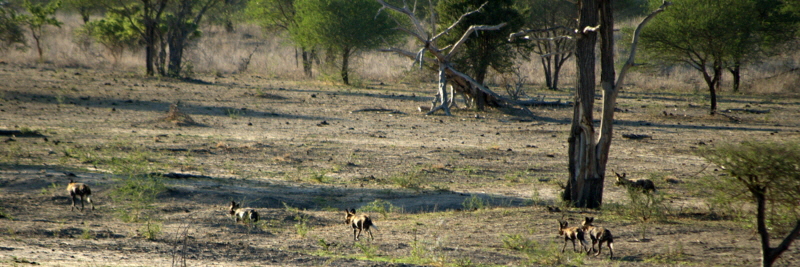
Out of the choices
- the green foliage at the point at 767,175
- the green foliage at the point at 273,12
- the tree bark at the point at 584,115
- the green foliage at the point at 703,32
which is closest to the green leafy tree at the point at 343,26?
the green foliage at the point at 273,12

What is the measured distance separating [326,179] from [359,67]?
26102 millimetres

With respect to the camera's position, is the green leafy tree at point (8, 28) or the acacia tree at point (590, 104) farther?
the green leafy tree at point (8, 28)

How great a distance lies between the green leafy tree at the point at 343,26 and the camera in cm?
3027

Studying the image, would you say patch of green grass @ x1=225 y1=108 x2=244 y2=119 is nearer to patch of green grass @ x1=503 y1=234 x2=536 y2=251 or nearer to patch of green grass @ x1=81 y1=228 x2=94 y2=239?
patch of green grass @ x1=81 y1=228 x2=94 y2=239

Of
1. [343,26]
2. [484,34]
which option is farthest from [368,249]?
[343,26]

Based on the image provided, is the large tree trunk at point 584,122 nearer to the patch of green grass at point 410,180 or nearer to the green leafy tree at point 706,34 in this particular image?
the patch of green grass at point 410,180

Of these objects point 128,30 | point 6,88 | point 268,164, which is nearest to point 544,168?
point 268,164

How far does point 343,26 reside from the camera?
3022cm

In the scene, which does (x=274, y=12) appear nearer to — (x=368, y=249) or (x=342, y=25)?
(x=342, y=25)

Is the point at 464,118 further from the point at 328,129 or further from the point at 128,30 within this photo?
the point at 128,30

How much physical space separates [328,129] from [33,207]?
9.63 m

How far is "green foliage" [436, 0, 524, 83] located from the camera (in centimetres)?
2214

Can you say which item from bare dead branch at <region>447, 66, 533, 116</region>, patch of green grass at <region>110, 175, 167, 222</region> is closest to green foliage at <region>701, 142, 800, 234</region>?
patch of green grass at <region>110, 175, 167, 222</region>

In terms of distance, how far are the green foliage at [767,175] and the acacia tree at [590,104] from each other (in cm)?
197
